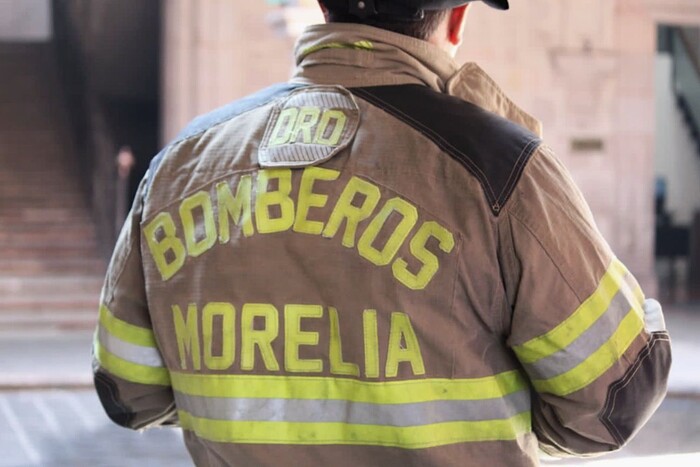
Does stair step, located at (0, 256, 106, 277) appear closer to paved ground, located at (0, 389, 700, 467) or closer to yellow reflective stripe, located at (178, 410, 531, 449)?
paved ground, located at (0, 389, 700, 467)

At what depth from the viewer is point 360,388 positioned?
1595 mm

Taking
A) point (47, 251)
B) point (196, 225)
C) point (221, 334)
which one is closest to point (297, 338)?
point (221, 334)

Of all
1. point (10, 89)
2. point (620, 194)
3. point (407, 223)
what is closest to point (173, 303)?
point (407, 223)

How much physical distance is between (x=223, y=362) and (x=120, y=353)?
285mm

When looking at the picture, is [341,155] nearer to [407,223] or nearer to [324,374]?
[407,223]

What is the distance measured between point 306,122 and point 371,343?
14.1 inches

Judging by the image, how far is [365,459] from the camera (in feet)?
5.28

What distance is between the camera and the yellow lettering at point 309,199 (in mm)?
1631

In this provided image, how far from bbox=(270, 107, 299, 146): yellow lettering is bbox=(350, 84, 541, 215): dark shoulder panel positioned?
103 mm

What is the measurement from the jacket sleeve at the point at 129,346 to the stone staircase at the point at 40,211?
32.2 ft

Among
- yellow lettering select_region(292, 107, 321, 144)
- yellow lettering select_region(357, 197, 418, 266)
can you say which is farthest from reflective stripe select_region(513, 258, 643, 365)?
yellow lettering select_region(292, 107, 321, 144)

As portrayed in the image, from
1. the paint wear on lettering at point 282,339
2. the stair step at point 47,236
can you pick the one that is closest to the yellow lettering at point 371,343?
the paint wear on lettering at point 282,339

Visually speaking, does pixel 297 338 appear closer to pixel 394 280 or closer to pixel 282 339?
pixel 282 339

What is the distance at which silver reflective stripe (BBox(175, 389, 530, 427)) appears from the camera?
5.15 ft
